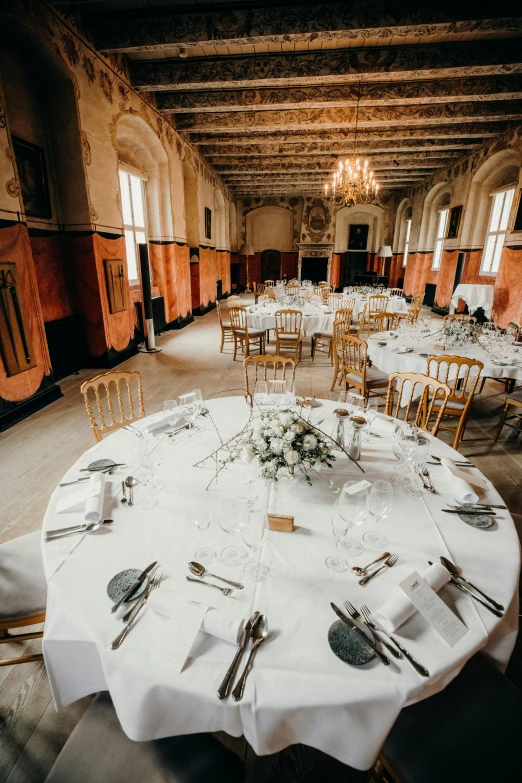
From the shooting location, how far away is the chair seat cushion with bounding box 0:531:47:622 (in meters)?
1.42

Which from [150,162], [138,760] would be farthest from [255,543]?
[150,162]

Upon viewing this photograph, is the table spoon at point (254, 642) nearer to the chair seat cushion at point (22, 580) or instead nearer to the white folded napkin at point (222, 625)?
the white folded napkin at point (222, 625)

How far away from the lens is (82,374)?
565 cm

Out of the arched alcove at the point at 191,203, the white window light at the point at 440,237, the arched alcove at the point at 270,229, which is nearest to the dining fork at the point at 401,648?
the arched alcove at the point at 191,203

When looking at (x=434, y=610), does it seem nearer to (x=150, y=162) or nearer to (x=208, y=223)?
(x=150, y=162)

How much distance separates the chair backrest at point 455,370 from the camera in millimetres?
2996

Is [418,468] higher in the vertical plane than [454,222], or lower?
lower

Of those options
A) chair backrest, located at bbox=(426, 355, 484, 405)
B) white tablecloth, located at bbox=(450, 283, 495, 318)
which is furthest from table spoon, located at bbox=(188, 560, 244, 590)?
white tablecloth, located at bbox=(450, 283, 495, 318)

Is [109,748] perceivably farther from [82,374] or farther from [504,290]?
[504,290]

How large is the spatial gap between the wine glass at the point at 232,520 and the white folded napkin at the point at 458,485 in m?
0.91

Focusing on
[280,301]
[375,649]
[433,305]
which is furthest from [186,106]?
[433,305]

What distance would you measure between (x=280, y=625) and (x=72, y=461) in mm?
2859

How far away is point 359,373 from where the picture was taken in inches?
159

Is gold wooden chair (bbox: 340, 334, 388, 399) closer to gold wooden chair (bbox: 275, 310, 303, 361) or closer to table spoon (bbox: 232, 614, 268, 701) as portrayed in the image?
gold wooden chair (bbox: 275, 310, 303, 361)
